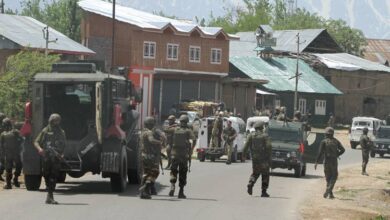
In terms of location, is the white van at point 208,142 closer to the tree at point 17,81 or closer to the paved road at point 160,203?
the tree at point 17,81

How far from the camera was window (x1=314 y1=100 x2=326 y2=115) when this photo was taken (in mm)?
83625

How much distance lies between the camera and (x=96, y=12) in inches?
2773

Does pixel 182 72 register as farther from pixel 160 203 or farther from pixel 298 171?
pixel 160 203

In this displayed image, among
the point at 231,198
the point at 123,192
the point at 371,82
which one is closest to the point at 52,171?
→ the point at 123,192

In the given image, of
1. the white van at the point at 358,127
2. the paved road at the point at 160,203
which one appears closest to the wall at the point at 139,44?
the white van at the point at 358,127

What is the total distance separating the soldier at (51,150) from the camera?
1753 cm

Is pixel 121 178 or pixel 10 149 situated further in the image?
pixel 10 149

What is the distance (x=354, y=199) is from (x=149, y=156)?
314 inches

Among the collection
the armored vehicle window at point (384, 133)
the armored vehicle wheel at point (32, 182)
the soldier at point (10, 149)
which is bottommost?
the armored vehicle window at point (384, 133)

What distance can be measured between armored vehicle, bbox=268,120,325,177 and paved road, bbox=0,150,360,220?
10.6 ft

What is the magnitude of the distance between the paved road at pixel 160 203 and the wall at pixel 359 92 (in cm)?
6189

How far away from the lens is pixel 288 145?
3069cm

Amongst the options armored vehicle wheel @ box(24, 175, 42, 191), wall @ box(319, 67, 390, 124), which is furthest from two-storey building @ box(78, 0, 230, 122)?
armored vehicle wheel @ box(24, 175, 42, 191)

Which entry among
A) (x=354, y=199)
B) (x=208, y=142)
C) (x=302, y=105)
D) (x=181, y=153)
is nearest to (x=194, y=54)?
(x=302, y=105)
